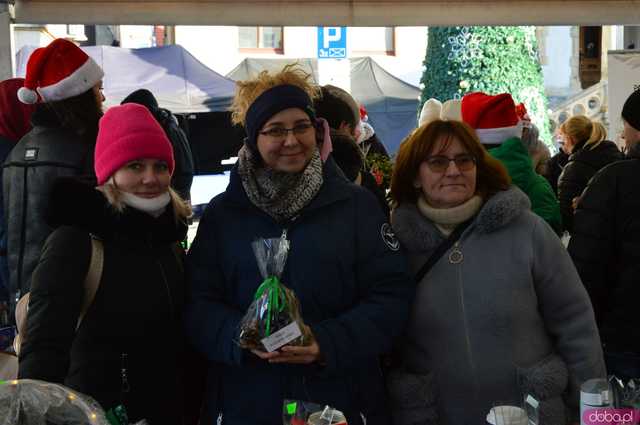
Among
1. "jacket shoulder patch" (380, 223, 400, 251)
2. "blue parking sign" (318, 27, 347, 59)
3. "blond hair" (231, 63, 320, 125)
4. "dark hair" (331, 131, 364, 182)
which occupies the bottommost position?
"jacket shoulder patch" (380, 223, 400, 251)

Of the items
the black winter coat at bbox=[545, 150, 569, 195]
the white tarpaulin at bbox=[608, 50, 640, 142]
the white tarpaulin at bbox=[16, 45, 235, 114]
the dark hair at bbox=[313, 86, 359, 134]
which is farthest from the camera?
the white tarpaulin at bbox=[16, 45, 235, 114]

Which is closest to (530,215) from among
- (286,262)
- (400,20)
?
(286,262)

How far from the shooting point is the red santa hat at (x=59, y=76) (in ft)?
11.7

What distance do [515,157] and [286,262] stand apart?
1578mm

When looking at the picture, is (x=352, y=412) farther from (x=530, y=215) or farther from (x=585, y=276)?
(x=585, y=276)

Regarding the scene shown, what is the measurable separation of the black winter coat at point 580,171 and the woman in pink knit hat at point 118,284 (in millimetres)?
4683

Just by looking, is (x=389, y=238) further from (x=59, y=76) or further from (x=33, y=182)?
(x=59, y=76)

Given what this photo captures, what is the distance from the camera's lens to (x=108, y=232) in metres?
2.58

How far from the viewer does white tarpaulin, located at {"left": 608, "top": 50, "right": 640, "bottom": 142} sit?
249 inches

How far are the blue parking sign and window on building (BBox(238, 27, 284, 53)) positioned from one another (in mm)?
12688

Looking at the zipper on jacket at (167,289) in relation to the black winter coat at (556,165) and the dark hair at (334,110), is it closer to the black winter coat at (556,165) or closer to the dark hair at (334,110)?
the dark hair at (334,110)

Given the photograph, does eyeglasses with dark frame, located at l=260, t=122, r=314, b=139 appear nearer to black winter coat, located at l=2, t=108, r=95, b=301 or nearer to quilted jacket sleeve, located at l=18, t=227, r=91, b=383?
quilted jacket sleeve, located at l=18, t=227, r=91, b=383

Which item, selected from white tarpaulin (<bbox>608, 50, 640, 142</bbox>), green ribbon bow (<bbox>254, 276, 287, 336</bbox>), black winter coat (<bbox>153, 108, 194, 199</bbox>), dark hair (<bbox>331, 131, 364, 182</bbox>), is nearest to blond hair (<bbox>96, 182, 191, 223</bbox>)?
green ribbon bow (<bbox>254, 276, 287, 336</bbox>)

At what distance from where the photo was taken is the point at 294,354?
2.47m
